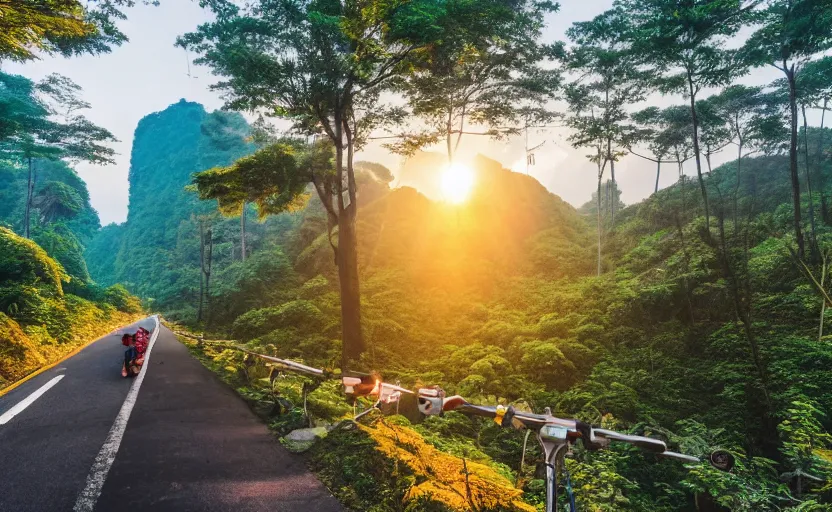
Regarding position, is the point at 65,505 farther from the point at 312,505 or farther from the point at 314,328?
the point at 314,328

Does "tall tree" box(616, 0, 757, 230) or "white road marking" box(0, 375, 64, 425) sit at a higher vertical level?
"tall tree" box(616, 0, 757, 230)

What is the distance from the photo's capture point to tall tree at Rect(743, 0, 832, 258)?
14.5 metres

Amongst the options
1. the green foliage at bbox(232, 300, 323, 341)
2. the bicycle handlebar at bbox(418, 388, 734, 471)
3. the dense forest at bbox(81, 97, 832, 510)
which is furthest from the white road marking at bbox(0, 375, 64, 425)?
the green foliage at bbox(232, 300, 323, 341)

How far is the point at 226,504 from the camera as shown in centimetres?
369

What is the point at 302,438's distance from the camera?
535 centimetres

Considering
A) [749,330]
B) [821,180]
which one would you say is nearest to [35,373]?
[749,330]

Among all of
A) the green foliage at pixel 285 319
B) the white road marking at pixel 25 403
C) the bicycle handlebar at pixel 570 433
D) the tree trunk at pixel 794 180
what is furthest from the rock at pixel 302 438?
the tree trunk at pixel 794 180

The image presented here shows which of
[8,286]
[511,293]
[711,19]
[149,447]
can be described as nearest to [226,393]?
[149,447]

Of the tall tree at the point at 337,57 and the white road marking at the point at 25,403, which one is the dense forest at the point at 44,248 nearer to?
the white road marking at the point at 25,403

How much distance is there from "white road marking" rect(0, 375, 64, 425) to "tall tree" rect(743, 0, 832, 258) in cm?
2294

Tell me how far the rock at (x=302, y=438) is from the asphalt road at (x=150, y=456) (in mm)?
149

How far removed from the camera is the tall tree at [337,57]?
10352 millimetres

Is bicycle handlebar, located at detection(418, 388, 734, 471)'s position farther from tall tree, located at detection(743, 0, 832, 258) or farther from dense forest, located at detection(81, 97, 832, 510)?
tall tree, located at detection(743, 0, 832, 258)

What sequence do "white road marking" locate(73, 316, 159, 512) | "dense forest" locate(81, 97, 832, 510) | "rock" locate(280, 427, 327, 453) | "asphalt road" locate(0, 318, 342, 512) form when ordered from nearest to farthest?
"white road marking" locate(73, 316, 159, 512) < "asphalt road" locate(0, 318, 342, 512) < "rock" locate(280, 427, 327, 453) < "dense forest" locate(81, 97, 832, 510)
